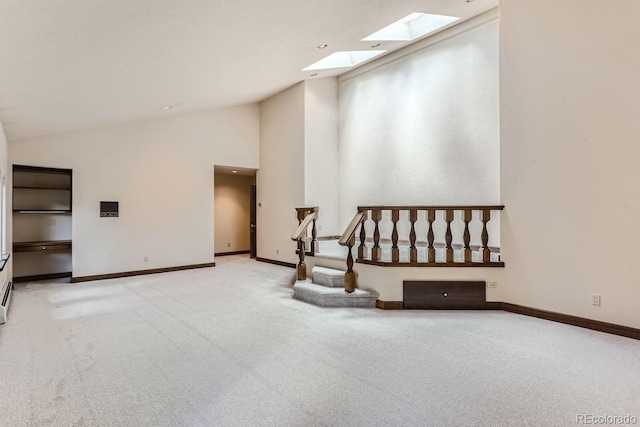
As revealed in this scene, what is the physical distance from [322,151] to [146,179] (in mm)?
3754

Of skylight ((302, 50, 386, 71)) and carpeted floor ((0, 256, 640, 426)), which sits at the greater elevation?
skylight ((302, 50, 386, 71))

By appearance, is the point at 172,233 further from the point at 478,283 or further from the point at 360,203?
the point at 478,283

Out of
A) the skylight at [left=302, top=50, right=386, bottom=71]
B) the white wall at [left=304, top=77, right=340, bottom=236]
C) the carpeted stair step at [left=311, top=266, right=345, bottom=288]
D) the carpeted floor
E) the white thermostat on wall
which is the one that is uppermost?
the skylight at [left=302, top=50, right=386, bottom=71]

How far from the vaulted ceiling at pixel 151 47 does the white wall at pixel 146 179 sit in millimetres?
539

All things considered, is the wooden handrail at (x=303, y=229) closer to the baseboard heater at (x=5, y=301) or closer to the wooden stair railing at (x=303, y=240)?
the wooden stair railing at (x=303, y=240)

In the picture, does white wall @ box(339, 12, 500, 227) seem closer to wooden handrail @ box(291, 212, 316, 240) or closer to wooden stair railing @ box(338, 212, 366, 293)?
wooden handrail @ box(291, 212, 316, 240)

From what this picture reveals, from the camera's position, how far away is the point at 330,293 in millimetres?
4660

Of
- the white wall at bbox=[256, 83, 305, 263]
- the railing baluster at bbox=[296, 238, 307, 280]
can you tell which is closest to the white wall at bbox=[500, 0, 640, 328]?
the railing baluster at bbox=[296, 238, 307, 280]

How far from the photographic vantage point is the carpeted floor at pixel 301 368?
218 cm

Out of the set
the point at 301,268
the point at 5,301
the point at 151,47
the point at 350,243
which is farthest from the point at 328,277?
the point at 5,301

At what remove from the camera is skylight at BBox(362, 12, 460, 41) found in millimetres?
5633

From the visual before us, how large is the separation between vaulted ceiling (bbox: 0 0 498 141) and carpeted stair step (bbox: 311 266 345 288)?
3237 mm

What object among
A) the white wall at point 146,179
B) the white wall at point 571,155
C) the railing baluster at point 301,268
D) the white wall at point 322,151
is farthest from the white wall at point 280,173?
the white wall at point 571,155

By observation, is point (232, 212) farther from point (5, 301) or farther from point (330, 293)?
point (330, 293)
